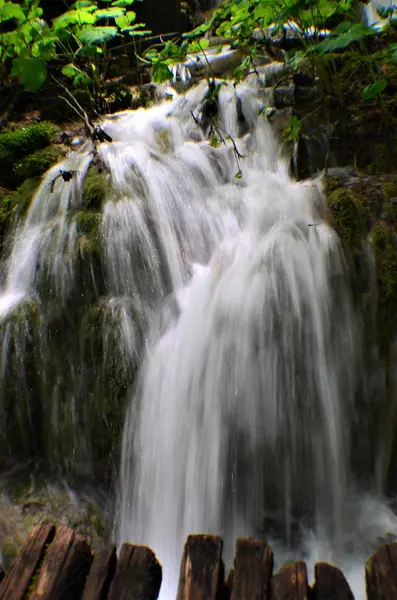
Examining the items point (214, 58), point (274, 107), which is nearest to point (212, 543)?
point (274, 107)

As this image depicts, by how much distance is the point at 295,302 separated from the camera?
3.20 meters

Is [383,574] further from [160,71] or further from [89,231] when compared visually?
[160,71]

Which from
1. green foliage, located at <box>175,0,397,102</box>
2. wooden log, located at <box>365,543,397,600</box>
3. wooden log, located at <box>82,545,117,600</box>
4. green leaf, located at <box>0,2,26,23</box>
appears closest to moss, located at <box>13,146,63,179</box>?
green leaf, located at <box>0,2,26,23</box>

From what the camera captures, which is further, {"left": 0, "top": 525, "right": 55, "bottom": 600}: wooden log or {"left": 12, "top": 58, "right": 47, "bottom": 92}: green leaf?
{"left": 12, "top": 58, "right": 47, "bottom": 92}: green leaf

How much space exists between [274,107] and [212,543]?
5.07 metres

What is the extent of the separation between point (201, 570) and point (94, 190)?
3.53 m

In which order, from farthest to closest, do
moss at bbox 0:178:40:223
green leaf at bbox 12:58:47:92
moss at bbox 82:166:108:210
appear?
moss at bbox 0:178:40:223 < moss at bbox 82:166:108:210 < green leaf at bbox 12:58:47:92

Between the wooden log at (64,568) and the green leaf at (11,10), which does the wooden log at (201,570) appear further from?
the green leaf at (11,10)

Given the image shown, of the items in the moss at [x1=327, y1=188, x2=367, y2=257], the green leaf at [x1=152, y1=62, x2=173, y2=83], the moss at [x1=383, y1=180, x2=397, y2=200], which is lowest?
the moss at [x1=327, y1=188, x2=367, y2=257]

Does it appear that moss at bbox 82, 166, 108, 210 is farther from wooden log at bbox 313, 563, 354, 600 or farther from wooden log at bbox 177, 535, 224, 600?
wooden log at bbox 313, 563, 354, 600

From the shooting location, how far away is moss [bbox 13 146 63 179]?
199 inches

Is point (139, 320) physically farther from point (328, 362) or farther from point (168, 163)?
point (168, 163)

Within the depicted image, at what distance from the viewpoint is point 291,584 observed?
1336 mm

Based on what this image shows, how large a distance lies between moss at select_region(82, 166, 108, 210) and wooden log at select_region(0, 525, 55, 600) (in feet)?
10.0
